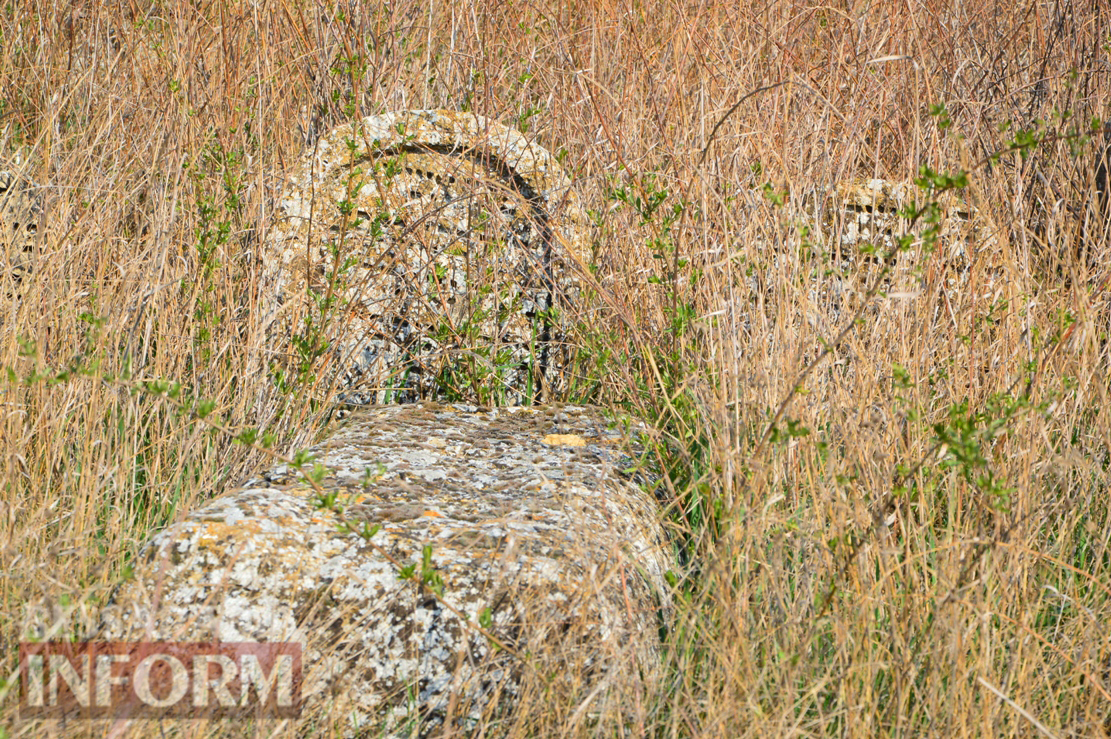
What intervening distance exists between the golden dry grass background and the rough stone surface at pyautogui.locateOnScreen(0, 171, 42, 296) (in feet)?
0.22

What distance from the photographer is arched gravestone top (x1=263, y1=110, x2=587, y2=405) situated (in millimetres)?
2506

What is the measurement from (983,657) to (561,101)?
2.25 meters

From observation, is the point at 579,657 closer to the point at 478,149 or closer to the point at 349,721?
the point at 349,721

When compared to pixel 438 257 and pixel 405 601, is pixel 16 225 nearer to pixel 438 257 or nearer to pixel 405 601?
pixel 438 257

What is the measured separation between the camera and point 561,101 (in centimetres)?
309

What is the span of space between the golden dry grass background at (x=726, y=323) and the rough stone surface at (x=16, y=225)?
7 cm

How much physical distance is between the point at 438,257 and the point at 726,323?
986mm

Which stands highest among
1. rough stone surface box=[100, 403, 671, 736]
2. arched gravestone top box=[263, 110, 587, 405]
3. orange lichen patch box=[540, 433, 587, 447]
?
arched gravestone top box=[263, 110, 587, 405]

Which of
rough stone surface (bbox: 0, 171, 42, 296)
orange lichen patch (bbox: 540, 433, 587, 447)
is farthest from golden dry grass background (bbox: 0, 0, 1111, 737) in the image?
orange lichen patch (bbox: 540, 433, 587, 447)

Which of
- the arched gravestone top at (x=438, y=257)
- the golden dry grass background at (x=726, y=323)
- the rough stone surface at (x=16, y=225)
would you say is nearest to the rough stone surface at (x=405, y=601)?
the golden dry grass background at (x=726, y=323)

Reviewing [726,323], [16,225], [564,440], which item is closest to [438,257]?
[564,440]

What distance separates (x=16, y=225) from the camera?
8.77 feet

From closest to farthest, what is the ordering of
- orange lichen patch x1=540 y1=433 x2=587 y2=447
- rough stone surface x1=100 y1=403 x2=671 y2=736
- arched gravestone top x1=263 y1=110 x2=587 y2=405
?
rough stone surface x1=100 y1=403 x2=671 y2=736 → orange lichen patch x1=540 y1=433 x2=587 y2=447 → arched gravestone top x1=263 y1=110 x2=587 y2=405

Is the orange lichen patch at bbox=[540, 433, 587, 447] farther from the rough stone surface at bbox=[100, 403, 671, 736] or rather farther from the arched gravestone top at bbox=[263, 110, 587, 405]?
the rough stone surface at bbox=[100, 403, 671, 736]
